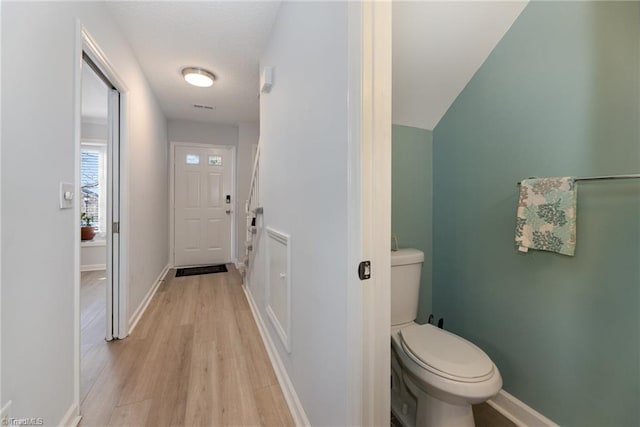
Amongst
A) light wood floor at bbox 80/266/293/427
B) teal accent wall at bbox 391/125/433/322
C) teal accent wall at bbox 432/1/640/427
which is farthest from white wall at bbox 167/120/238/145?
teal accent wall at bbox 432/1/640/427

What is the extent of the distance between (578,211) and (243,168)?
396 centimetres

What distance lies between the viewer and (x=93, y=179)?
4121mm

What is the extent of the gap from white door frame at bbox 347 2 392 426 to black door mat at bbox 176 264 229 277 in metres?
3.47

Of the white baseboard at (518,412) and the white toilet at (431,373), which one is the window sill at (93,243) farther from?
the white baseboard at (518,412)

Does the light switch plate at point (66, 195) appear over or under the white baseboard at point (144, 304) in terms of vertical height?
over

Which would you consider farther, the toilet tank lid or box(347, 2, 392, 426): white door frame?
the toilet tank lid

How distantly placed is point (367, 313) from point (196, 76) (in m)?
2.72

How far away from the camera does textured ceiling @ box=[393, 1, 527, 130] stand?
1312 mm

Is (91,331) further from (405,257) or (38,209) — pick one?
(405,257)

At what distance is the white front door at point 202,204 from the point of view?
13.6ft

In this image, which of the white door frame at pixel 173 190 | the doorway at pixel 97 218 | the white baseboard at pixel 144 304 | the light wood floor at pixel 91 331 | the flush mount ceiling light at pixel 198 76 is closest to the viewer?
the light wood floor at pixel 91 331

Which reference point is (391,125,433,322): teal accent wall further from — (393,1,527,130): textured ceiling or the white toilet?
the white toilet

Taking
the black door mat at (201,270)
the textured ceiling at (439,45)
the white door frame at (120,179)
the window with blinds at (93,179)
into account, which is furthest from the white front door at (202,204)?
the textured ceiling at (439,45)

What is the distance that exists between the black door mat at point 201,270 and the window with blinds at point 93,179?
1.67m
